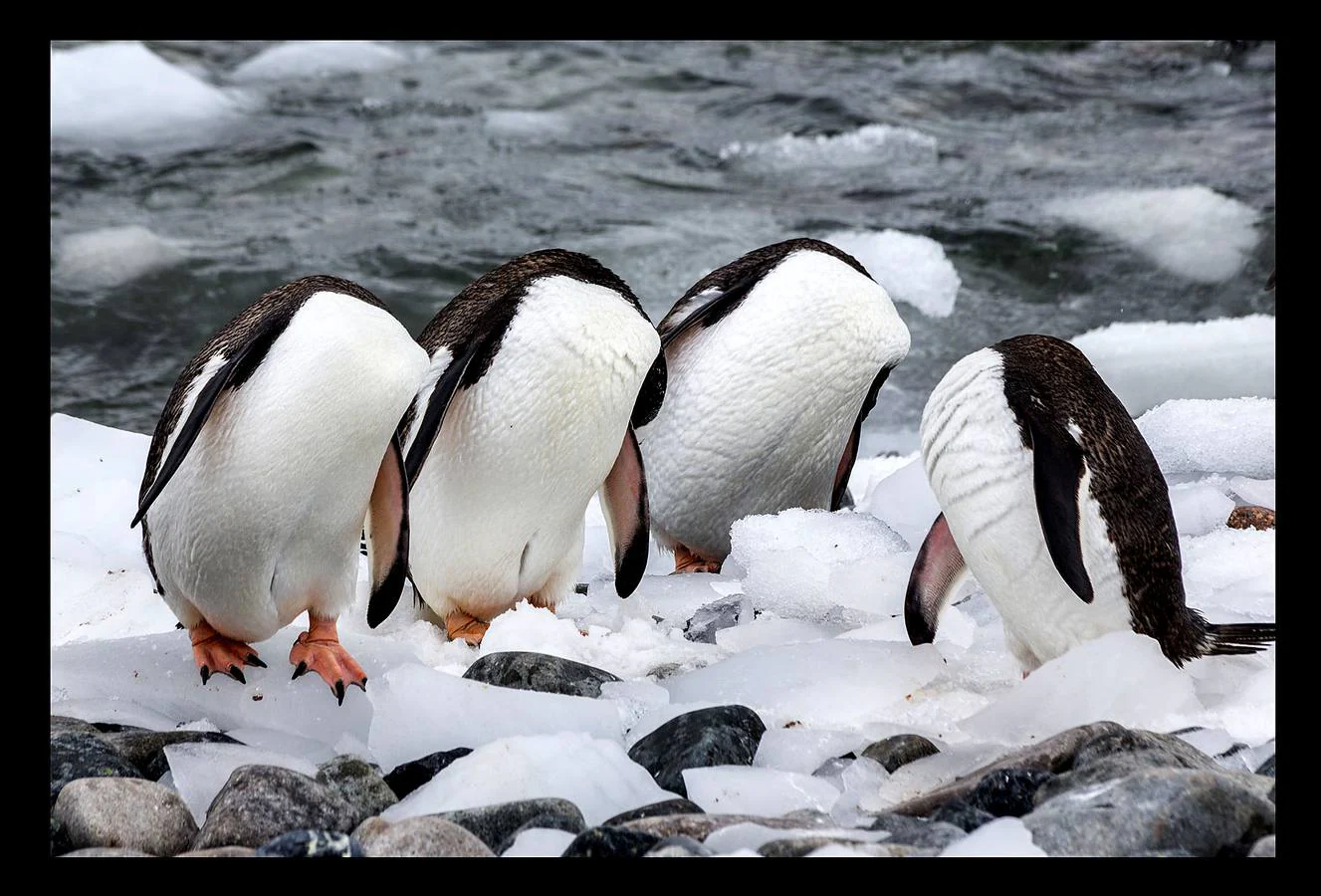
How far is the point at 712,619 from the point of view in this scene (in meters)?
2.91

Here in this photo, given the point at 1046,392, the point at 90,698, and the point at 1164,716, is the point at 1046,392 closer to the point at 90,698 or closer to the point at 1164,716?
the point at 1164,716

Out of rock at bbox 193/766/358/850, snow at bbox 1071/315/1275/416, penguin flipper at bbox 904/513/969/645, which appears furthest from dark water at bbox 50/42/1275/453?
rock at bbox 193/766/358/850

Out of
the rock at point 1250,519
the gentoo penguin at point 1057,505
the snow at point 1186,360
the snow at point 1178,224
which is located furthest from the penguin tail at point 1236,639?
the snow at point 1178,224

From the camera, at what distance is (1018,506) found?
2.21m

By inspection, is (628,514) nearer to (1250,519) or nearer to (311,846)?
(1250,519)

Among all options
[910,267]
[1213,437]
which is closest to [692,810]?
[1213,437]

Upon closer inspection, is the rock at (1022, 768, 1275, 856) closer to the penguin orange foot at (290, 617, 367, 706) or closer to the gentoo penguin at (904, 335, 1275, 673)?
the gentoo penguin at (904, 335, 1275, 673)

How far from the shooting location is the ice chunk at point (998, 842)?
1.55m

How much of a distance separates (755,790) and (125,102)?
8525 millimetres

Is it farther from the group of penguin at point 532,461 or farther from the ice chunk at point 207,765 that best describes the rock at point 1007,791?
the ice chunk at point 207,765

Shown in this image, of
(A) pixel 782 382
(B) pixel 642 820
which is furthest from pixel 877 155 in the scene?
(B) pixel 642 820

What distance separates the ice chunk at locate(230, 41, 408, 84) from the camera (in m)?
10.9
